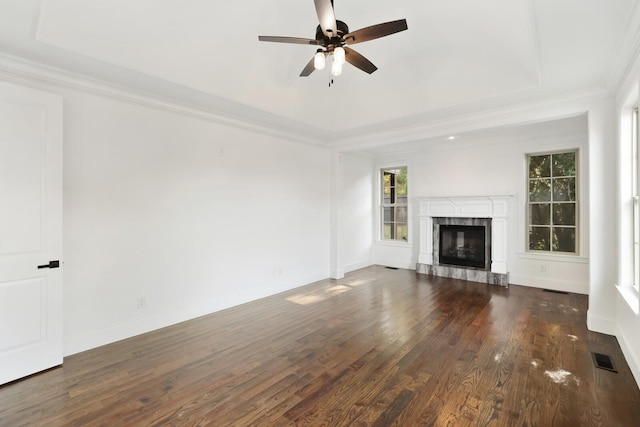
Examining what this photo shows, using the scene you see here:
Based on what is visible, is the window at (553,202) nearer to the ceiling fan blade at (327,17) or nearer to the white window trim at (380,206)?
the white window trim at (380,206)

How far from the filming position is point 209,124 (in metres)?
4.11

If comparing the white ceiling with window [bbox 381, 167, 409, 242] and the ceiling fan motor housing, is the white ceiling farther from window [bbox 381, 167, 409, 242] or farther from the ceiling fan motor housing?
window [bbox 381, 167, 409, 242]

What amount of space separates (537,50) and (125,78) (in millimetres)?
4015

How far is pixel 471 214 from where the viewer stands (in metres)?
5.91

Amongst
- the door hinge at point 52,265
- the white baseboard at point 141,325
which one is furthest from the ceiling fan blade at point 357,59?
the white baseboard at point 141,325

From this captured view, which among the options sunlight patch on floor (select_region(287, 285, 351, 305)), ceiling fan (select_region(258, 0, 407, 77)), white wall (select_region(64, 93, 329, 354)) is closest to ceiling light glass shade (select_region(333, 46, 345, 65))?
ceiling fan (select_region(258, 0, 407, 77))

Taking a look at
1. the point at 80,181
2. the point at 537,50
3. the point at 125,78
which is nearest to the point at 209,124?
the point at 125,78

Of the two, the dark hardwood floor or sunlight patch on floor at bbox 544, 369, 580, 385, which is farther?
sunlight patch on floor at bbox 544, 369, 580, 385

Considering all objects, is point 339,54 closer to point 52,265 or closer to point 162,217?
point 162,217

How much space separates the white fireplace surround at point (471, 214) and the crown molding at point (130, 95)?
9.90ft

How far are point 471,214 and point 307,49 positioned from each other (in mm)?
4324

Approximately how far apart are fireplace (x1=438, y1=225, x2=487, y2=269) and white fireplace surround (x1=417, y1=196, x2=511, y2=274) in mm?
248

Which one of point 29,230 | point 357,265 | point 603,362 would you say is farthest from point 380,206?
point 29,230

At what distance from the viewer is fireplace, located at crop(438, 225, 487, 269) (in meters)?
5.98
